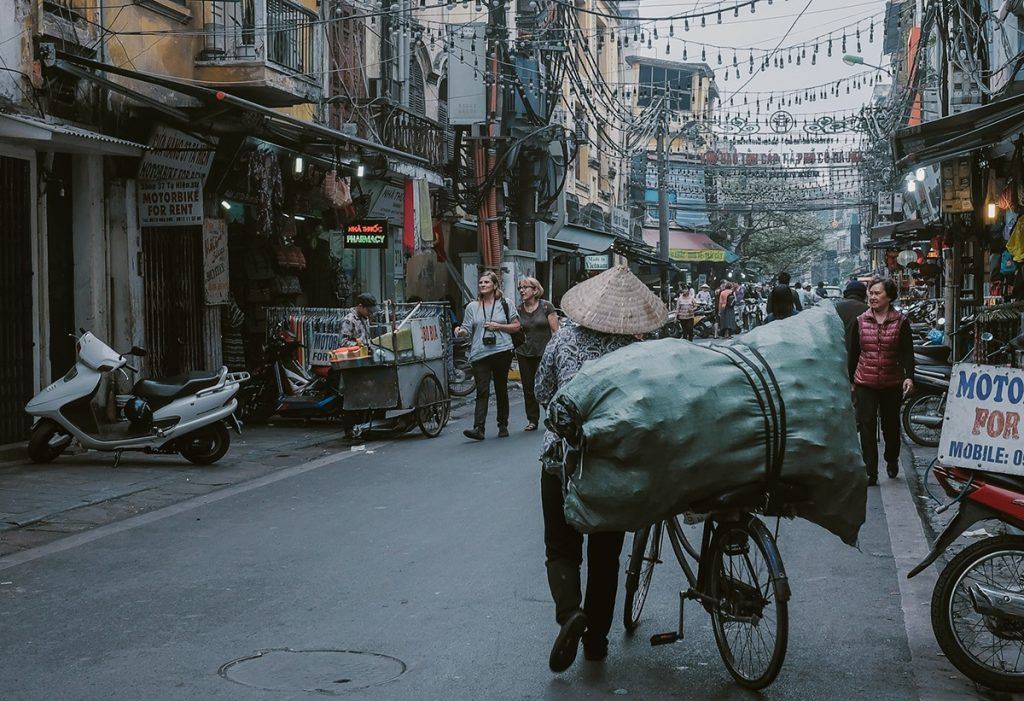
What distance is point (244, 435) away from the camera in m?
15.0

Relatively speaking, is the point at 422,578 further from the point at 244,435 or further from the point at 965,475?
the point at 244,435

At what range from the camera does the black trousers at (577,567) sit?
5340mm

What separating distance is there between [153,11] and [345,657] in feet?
40.0

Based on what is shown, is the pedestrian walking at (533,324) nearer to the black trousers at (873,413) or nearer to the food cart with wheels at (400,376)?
the food cart with wheels at (400,376)

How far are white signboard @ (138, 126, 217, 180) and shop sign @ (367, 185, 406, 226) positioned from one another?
19.9 feet

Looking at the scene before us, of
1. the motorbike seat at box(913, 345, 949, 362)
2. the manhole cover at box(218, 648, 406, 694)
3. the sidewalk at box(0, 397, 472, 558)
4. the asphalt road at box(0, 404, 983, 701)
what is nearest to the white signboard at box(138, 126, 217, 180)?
the sidewalk at box(0, 397, 472, 558)

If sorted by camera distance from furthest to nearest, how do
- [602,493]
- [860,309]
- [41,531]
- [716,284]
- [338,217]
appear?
1. [716,284]
2. [338,217]
3. [860,309]
4. [41,531]
5. [602,493]

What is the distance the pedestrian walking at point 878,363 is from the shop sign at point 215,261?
900 cm

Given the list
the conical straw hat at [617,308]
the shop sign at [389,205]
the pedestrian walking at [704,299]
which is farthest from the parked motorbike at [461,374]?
the pedestrian walking at [704,299]

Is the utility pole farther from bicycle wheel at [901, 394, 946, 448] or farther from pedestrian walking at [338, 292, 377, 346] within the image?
bicycle wheel at [901, 394, 946, 448]

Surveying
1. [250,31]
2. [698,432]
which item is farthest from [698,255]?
[698,432]

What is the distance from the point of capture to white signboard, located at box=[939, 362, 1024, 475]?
17.2 feet

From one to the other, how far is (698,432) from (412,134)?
19.7 meters

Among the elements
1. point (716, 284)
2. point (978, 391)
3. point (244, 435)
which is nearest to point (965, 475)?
point (978, 391)
